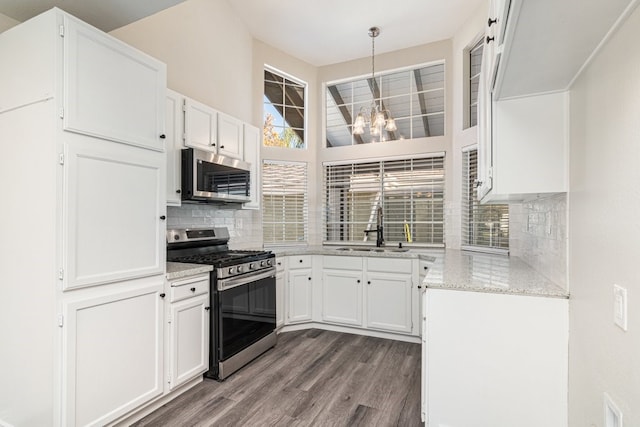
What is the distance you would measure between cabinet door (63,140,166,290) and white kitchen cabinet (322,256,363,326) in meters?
2.03

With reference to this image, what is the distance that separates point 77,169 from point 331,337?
9.33 feet

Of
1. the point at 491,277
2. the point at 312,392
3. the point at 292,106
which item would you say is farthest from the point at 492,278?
the point at 292,106

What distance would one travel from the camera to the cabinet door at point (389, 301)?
3.50 meters

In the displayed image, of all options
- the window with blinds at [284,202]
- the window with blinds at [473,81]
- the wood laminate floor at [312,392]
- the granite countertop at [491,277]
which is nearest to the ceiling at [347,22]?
the window with blinds at [473,81]

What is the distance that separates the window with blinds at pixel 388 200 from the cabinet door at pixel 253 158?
115 cm

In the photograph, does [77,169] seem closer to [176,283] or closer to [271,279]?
[176,283]

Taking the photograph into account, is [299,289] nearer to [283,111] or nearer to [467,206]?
[467,206]

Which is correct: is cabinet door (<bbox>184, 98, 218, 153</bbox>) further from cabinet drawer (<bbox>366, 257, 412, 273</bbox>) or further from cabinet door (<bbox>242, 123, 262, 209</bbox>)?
cabinet drawer (<bbox>366, 257, 412, 273</bbox>)

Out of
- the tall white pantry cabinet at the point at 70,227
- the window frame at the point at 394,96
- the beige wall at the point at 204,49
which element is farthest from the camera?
the window frame at the point at 394,96

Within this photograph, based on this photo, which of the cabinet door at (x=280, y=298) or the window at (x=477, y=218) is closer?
the window at (x=477, y=218)
